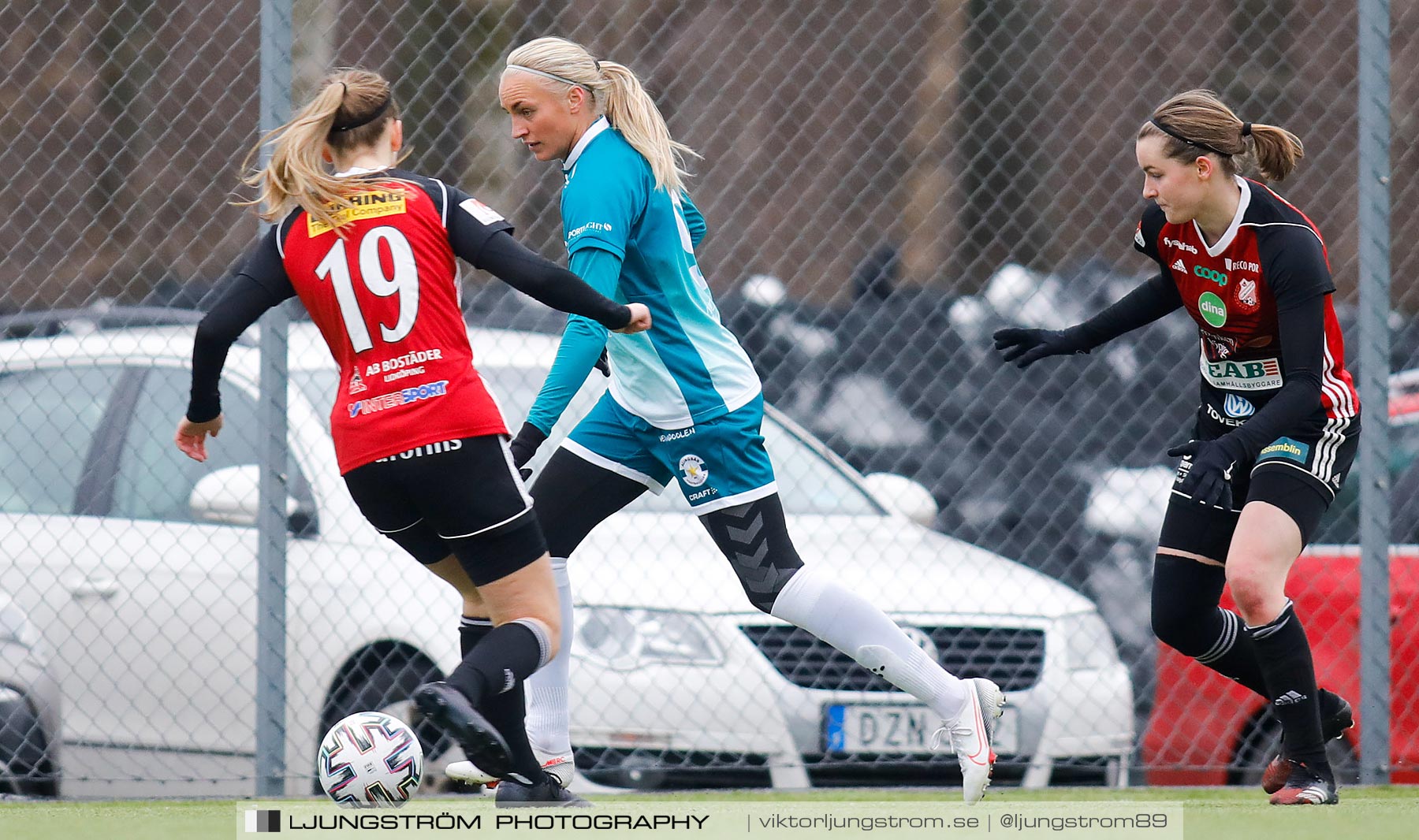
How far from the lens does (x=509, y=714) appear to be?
13.6 feet

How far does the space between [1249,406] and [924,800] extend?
5.07ft

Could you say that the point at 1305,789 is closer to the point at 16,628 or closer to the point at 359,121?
the point at 359,121

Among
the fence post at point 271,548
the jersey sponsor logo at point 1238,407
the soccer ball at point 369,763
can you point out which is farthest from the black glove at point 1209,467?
the fence post at point 271,548

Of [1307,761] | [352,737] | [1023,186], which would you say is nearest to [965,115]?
[1023,186]

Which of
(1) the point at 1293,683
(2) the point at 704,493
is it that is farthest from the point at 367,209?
(1) the point at 1293,683

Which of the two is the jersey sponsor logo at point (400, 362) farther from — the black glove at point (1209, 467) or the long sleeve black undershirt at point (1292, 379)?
the long sleeve black undershirt at point (1292, 379)

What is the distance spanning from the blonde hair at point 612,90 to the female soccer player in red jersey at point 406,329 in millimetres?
437

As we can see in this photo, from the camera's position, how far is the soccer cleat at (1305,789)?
14.8 feet

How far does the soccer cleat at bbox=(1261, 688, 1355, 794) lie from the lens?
4648 mm

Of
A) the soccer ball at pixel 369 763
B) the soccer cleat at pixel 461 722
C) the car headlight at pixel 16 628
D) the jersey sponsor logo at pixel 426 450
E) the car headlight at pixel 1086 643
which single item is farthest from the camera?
the car headlight at pixel 1086 643

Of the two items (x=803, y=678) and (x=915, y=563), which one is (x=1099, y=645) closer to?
(x=915, y=563)

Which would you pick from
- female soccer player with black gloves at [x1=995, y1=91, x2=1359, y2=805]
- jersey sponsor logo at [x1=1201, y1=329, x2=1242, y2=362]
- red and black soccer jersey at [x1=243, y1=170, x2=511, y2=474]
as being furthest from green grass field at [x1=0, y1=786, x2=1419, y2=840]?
jersey sponsor logo at [x1=1201, y1=329, x2=1242, y2=362]

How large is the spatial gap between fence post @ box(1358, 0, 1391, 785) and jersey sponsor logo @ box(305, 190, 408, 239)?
10.6ft

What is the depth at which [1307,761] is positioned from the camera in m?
4.55
